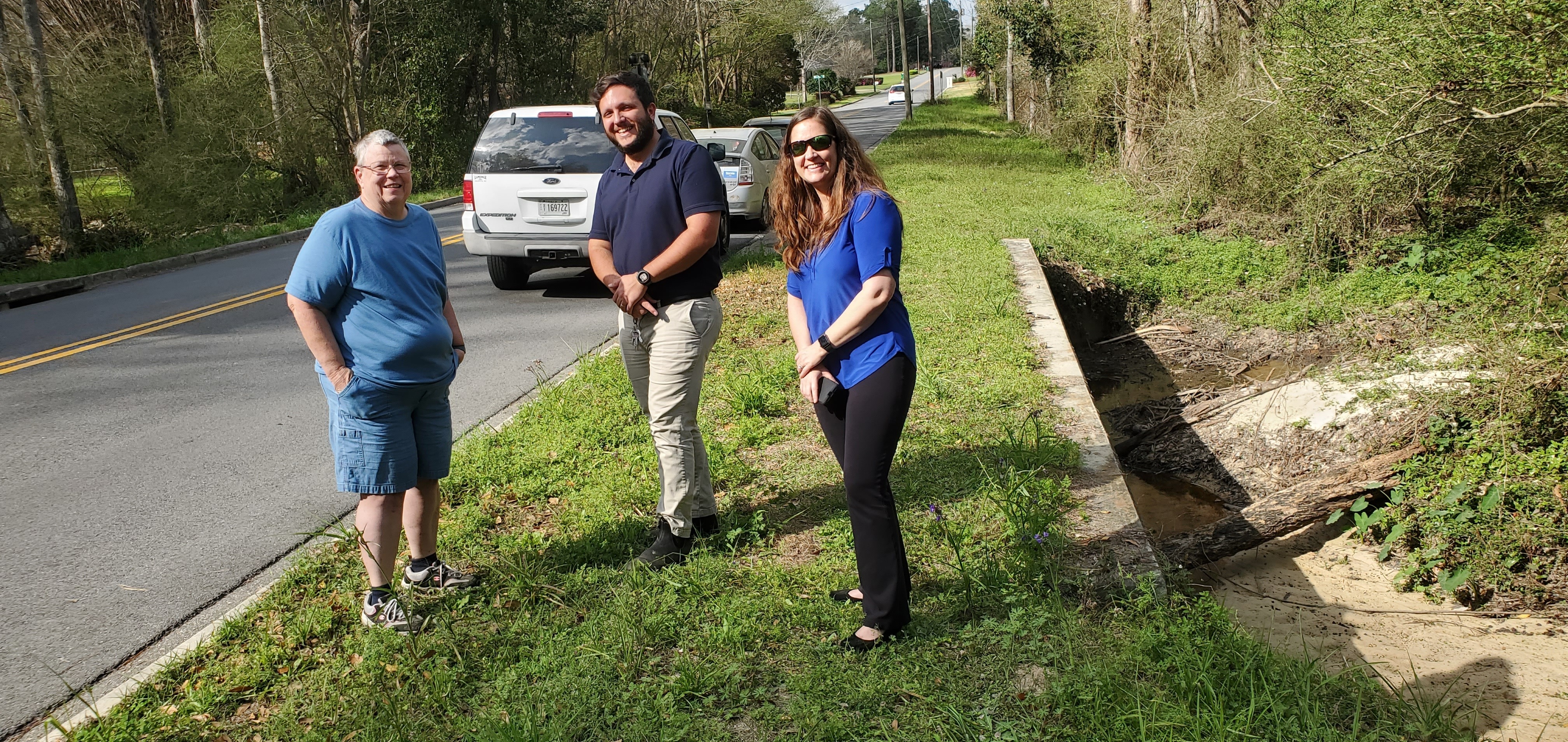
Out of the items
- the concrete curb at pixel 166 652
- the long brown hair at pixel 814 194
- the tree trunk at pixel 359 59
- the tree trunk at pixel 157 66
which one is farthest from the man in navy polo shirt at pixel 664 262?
the tree trunk at pixel 359 59

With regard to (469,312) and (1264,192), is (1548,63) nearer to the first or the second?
(1264,192)

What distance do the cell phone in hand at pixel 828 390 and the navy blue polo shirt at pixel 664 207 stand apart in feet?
3.10

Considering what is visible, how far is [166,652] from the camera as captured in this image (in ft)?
12.4

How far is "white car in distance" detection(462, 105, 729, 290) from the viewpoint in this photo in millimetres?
9961

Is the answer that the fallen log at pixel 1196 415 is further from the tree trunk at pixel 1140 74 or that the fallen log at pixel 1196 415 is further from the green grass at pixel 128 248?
the green grass at pixel 128 248

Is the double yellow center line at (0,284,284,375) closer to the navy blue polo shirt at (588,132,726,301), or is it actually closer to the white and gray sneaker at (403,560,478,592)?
the white and gray sneaker at (403,560,478,592)

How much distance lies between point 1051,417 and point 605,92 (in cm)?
326

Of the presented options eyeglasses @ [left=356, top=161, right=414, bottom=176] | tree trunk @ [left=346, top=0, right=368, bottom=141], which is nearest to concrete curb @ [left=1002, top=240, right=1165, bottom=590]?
eyeglasses @ [left=356, top=161, right=414, bottom=176]

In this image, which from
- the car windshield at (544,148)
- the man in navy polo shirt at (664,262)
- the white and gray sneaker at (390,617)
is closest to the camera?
the white and gray sneaker at (390,617)

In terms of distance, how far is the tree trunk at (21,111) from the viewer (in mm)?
15219

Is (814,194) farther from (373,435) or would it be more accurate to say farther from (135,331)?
(135,331)

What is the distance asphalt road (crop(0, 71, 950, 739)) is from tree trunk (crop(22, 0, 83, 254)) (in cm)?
563

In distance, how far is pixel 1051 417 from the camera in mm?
5848

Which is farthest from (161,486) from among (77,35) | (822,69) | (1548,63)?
(822,69)
